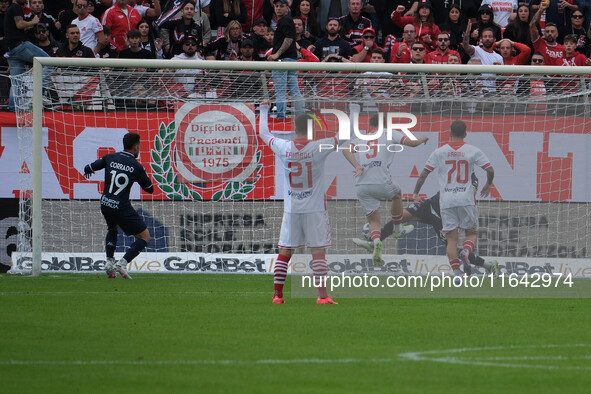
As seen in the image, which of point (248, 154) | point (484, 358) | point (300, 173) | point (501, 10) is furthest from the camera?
point (501, 10)

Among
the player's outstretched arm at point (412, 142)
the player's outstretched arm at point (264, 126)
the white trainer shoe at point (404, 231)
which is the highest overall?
the player's outstretched arm at point (264, 126)

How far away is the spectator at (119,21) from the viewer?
19.2 m

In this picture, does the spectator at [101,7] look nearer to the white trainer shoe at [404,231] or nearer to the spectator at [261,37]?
the spectator at [261,37]

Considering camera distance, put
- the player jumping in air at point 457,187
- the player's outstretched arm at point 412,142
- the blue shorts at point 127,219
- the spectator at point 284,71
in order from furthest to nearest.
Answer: the spectator at point 284,71, the blue shorts at point 127,219, the player's outstretched arm at point 412,142, the player jumping in air at point 457,187

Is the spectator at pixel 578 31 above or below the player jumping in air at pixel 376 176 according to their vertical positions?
above

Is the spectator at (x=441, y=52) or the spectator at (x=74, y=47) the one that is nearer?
the spectator at (x=74, y=47)

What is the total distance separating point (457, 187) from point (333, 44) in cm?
570

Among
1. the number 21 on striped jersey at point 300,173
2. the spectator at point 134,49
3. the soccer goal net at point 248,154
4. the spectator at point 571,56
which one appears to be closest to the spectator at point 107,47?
the spectator at point 134,49

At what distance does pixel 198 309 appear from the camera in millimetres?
10742

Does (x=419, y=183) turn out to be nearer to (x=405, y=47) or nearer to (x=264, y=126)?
(x=264, y=126)

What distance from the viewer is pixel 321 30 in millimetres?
19922

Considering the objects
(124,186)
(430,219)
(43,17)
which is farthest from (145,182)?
(43,17)

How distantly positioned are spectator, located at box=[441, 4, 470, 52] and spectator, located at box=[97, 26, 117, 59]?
263 inches

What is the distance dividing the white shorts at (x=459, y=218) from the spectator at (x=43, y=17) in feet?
27.9
